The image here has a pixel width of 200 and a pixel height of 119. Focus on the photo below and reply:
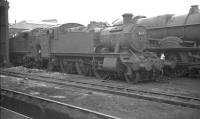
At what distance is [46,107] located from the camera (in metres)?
7.45

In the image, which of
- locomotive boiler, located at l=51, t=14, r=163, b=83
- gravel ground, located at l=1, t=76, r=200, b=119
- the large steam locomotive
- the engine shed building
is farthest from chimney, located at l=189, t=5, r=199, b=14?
Result: the engine shed building

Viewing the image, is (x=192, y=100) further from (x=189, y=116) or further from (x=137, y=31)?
(x=137, y=31)

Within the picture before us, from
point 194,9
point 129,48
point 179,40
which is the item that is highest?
point 194,9

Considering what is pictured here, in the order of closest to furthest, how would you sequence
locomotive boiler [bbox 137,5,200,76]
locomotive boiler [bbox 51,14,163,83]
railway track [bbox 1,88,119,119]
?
railway track [bbox 1,88,119,119], locomotive boiler [bbox 51,14,163,83], locomotive boiler [bbox 137,5,200,76]

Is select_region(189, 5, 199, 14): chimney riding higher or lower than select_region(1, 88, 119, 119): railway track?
higher

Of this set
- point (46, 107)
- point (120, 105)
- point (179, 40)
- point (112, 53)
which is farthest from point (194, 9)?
point (46, 107)

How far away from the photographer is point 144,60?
1159cm

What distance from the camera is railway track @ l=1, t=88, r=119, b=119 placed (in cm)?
638

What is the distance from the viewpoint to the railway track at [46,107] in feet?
20.9

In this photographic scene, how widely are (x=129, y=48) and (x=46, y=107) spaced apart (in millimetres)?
6144

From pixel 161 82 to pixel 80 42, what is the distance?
4.81 meters

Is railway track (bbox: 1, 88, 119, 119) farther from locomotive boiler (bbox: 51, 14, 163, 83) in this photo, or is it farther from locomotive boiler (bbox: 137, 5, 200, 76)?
locomotive boiler (bbox: 137, 5, 200, 76)

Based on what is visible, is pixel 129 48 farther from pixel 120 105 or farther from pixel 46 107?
pixel 46 107

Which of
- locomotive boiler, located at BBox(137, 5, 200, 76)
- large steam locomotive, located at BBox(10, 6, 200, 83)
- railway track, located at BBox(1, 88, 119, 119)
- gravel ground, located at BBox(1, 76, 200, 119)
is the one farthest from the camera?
locomotive boiler, located at BBox(137, 5, 200, 76)
